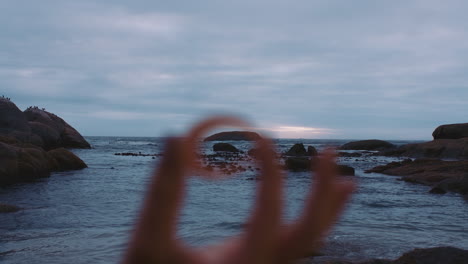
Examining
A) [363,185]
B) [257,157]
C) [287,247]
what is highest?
[257,157]

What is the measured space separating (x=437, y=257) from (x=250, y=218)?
5.59 m

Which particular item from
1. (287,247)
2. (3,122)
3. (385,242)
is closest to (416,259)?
(385,242)

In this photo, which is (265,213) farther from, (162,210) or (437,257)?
(437,257)

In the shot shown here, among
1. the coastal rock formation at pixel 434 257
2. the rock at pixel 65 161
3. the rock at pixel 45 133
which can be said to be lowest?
the coastal rock formation at pixel 434 257

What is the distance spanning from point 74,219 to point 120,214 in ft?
3.75

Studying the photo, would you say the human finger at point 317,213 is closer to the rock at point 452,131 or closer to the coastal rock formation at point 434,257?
the coastal rock formation at point 434,257

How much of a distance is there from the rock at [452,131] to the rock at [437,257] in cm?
4350

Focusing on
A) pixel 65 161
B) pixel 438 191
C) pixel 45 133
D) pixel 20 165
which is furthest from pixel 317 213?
pixel 45 133

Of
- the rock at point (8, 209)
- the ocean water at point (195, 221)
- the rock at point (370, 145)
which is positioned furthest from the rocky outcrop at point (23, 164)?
the rock at point (370, 145)

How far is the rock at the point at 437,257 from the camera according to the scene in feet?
17.3

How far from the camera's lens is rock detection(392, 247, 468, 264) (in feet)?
17.3

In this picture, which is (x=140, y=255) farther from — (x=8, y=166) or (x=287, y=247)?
(x=8, y=166)

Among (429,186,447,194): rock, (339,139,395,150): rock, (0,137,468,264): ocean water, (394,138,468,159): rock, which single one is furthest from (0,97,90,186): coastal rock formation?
(339,139,395,150): rock

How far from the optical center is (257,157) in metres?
0.66
